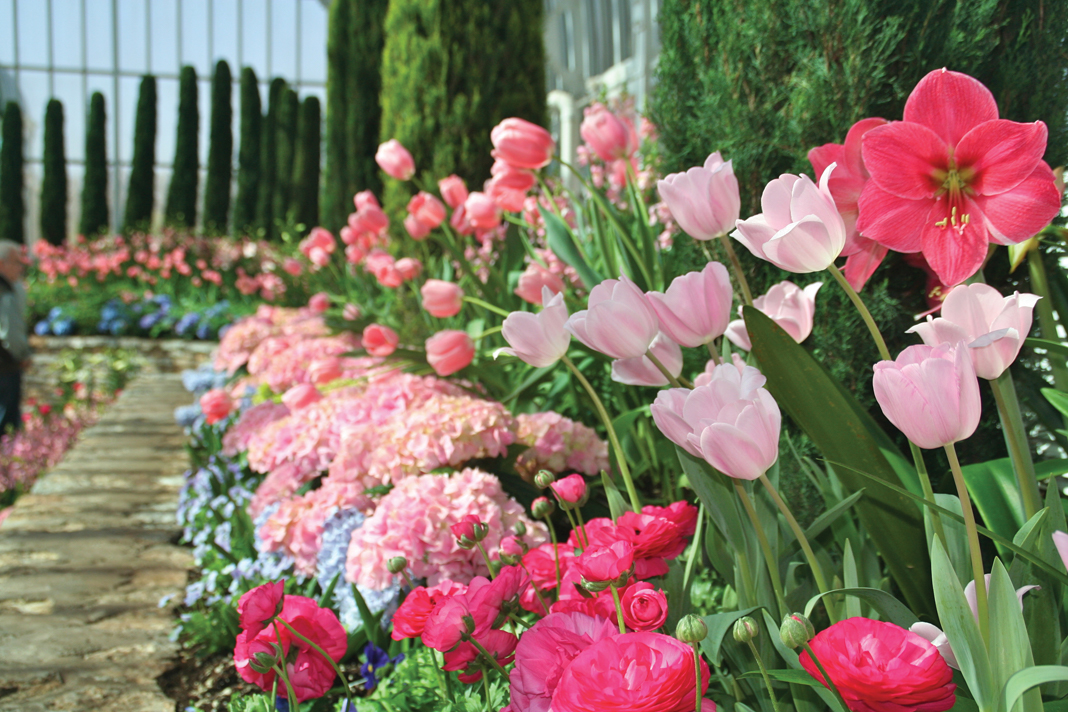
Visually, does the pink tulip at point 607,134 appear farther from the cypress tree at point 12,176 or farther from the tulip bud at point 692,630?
the cypress tree at point 12,176

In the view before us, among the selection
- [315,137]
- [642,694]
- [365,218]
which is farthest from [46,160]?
[642,694]

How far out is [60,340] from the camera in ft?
22.3

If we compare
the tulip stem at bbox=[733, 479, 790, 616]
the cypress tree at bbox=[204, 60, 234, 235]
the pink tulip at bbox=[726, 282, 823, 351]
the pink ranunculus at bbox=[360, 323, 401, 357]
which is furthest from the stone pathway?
the cypress tree at bbox=[204, 60, 234, 235]

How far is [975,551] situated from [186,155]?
15214 millimetres

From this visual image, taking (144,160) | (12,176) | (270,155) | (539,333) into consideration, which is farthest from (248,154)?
(539,333)

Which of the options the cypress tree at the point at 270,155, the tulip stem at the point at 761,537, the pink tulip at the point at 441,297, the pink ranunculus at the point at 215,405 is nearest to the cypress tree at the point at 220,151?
the cypress tree at the point at 270,155

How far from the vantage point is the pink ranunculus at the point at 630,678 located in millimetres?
544

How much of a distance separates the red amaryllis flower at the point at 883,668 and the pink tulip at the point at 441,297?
Answer: 1.35 meters

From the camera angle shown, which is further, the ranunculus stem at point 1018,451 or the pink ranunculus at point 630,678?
the ranunculus stem at point 1018,451

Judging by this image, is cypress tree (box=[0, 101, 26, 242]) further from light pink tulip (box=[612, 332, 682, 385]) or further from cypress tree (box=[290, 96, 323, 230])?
light pink tulip (box=[612, 332, 682, 385])

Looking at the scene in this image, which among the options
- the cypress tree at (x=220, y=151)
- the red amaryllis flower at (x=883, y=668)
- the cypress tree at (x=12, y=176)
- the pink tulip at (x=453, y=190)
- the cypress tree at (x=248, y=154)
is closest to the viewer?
the red amaryllis flower at (x=883, y=668)

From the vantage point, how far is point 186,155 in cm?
1362

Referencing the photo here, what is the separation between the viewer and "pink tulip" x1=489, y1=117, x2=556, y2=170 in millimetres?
1510

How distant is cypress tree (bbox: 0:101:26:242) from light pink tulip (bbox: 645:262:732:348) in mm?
16490
